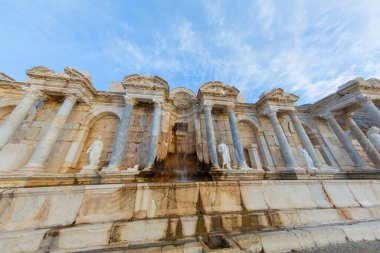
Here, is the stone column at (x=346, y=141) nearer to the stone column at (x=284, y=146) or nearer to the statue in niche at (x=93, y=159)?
the stone column at (x=284, y=146)

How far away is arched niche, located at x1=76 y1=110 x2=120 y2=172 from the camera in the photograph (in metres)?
8.23

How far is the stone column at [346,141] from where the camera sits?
968 centimetres

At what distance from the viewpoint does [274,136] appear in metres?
10.6

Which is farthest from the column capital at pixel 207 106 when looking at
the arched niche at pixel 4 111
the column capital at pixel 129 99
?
the arched niche at pixel 4 111

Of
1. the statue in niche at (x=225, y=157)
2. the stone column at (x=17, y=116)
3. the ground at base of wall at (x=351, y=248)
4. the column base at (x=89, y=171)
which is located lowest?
the ground at base of wall at (x=351, y=248)

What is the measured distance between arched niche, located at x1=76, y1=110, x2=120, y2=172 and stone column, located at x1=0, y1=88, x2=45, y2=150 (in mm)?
2450

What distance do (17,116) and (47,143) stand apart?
2.08 m

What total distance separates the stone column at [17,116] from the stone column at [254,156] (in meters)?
13.1

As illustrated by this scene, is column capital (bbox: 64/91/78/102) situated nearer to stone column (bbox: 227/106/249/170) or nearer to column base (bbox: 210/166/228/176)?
column base (bbox: 210/166/228/176)

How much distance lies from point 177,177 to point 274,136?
783 cm

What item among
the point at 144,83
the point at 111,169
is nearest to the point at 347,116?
the point at 144,83

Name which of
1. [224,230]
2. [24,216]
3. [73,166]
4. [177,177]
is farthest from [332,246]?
[73,166]

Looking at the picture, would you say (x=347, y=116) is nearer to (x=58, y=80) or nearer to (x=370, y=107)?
(x=370, y=107)

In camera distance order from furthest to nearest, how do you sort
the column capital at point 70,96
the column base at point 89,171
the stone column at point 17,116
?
the column capital at point 70,96 → the column base at point 89,171 → the stone column at point 17,116
